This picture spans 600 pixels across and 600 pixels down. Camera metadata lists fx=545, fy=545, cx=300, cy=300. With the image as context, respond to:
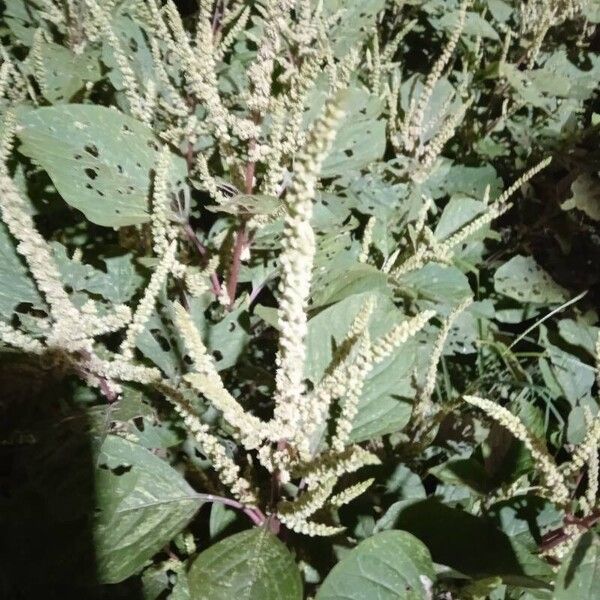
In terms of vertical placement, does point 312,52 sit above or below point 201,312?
above

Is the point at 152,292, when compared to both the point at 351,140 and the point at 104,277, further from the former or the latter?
the point at 351,140

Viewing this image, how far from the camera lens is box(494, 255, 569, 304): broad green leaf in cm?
142

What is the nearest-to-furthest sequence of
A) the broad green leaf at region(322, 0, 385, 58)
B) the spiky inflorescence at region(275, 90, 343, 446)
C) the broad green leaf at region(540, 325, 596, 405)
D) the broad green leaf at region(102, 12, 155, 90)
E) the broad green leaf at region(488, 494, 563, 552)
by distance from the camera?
the spiky inflorescence at region(275, 90, 343, 446) → the broad green leaf at region(488, 494, 563, 552) → the broad green leaf at region(102, 12, 155, 90) → the broad green leaf at region(540, 325, 596, 405) → the broad green leaf at region(322, 0, 385, 58)

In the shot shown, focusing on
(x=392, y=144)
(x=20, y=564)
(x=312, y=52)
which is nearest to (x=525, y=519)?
(x=20, y=564)

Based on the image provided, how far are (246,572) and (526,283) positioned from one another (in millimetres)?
1103

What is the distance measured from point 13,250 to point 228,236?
0.34 meters

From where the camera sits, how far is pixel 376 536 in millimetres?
654

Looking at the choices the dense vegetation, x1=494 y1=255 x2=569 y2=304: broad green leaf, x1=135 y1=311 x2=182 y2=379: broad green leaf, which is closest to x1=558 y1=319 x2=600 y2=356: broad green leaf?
the dense vegetation

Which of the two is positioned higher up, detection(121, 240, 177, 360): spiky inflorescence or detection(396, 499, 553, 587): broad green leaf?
detection(121, 240, 177, 360): spiky inflorescence

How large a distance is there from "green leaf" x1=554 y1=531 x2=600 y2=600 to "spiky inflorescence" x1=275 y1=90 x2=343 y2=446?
38 cm

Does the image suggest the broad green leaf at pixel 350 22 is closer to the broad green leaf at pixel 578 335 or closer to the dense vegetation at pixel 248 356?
the dense vegetation at pixel 248 356

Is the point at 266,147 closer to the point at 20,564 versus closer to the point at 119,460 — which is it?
the point at 119,460

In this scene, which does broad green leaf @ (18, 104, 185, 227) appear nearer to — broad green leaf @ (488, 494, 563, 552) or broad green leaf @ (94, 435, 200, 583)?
broad green leaf @ (94, 435, 200, 583)

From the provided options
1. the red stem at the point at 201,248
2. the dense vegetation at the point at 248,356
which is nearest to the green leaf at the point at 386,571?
the dense vegetation at the point at 248,356
